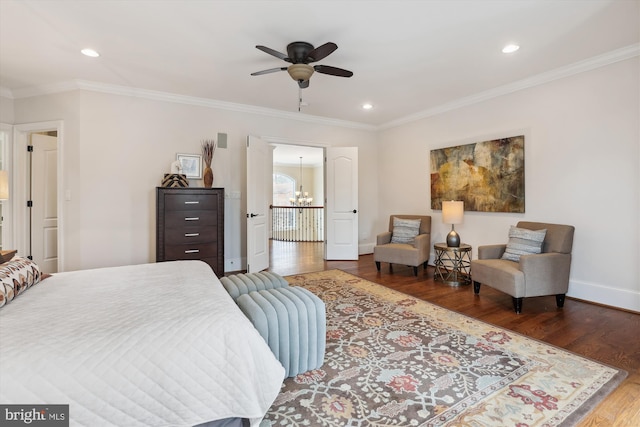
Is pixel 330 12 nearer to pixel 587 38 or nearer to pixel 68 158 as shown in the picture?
pixel 587 38

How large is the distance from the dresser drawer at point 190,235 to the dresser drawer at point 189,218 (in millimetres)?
52

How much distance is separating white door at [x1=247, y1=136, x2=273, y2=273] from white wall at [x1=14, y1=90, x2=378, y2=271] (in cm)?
40

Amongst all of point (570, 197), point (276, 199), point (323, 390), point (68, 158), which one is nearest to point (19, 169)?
point (68, 158)

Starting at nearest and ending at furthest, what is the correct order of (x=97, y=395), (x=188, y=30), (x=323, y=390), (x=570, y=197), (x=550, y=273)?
1. (x=97, y=395)
2. (x=323, y=390)
3. (x=188, y=30)
4. (x=550, y=273)
5. (x=570, y=197)

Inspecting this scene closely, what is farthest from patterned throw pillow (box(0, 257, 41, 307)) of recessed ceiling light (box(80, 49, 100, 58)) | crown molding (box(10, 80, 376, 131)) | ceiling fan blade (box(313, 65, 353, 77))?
crown molding (box(10, 80, 376, 131))

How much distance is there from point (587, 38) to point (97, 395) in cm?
441

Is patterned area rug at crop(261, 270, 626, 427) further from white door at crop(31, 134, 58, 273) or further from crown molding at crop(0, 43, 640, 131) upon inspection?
white door at crop(31, 134, 58, 273)

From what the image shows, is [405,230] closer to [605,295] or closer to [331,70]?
[605,295]

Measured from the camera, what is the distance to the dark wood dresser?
367 centimetres

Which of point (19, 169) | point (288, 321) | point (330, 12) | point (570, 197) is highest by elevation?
point (330, 12)

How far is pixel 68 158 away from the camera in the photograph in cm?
383

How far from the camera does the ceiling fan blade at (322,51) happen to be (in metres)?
2.46

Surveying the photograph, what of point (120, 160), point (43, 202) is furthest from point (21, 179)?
point (120, 160)

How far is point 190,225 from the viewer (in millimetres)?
3816
